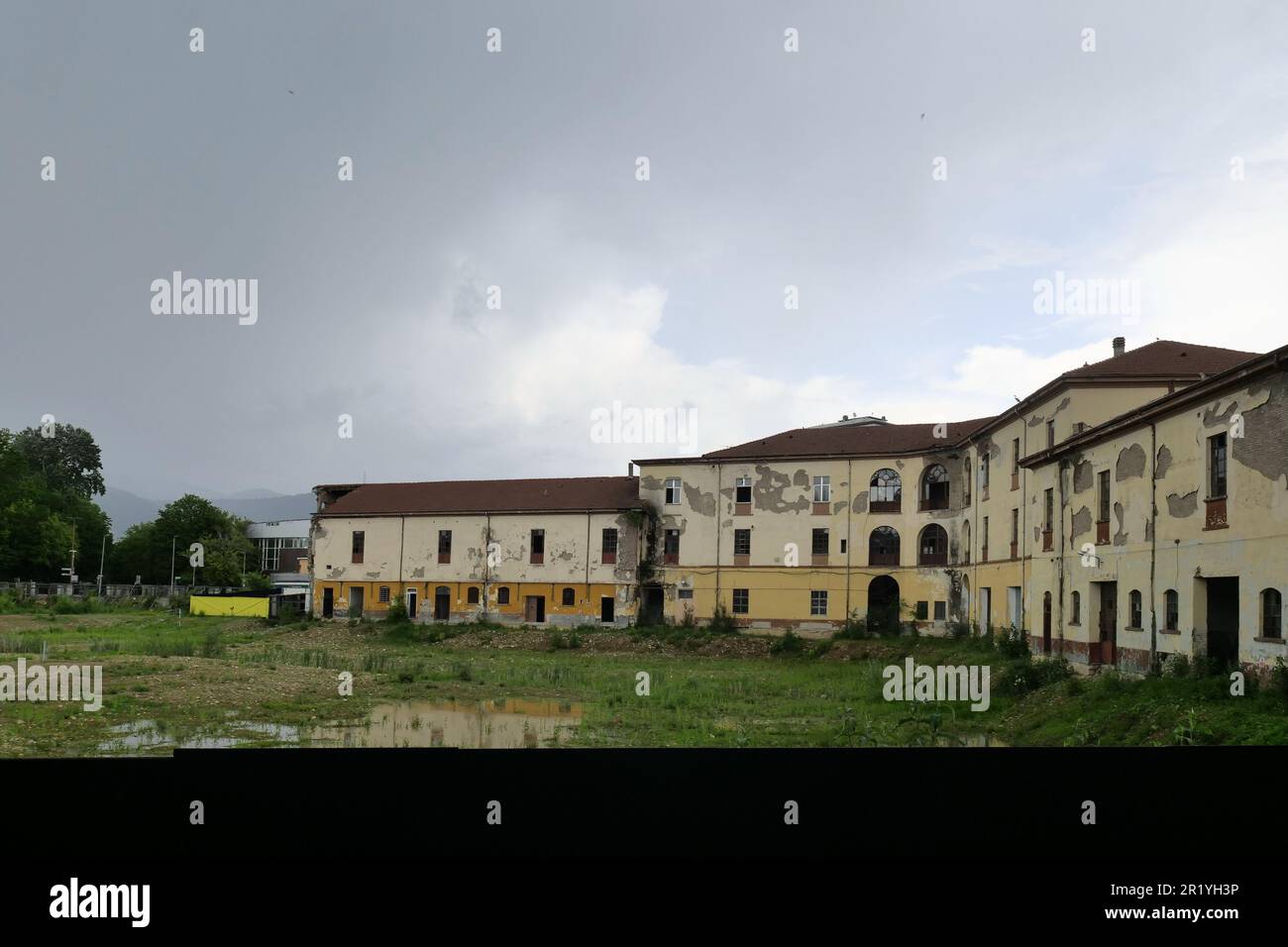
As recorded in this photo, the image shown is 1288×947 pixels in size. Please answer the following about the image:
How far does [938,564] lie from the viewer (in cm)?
3931

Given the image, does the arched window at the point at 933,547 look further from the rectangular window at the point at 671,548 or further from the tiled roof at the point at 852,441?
the rectangular window at the point at 671,548

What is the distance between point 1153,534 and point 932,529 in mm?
19967

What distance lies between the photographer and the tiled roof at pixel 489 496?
1817 inches

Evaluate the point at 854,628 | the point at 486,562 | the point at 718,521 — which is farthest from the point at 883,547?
the point at 486,562

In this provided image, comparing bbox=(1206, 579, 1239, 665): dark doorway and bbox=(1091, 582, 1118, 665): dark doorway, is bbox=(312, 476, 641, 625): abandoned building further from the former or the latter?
bbox=(1206, 579, 1239, 665): dark doorway

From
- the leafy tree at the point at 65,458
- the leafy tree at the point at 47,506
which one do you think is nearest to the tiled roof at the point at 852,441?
the leafy tree at the point at 47,506

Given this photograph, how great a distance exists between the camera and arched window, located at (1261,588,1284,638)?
15414 millimetres

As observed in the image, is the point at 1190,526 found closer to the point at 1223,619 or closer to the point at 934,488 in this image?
the point at 1223,619

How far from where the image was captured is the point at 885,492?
40.9 m

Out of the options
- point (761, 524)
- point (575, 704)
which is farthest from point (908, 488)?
point (575, 704)

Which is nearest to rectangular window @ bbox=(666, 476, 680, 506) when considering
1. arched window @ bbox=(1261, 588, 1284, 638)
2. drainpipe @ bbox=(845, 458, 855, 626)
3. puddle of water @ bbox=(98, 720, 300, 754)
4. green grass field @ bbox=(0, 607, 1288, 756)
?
green grass field @ bbox=(0, 607, 1288, 756)

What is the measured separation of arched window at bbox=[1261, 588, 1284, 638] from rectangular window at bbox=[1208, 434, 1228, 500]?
220 cm

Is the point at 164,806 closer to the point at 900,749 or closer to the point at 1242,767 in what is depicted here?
the point at 900,749

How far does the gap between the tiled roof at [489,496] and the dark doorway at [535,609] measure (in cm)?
417
